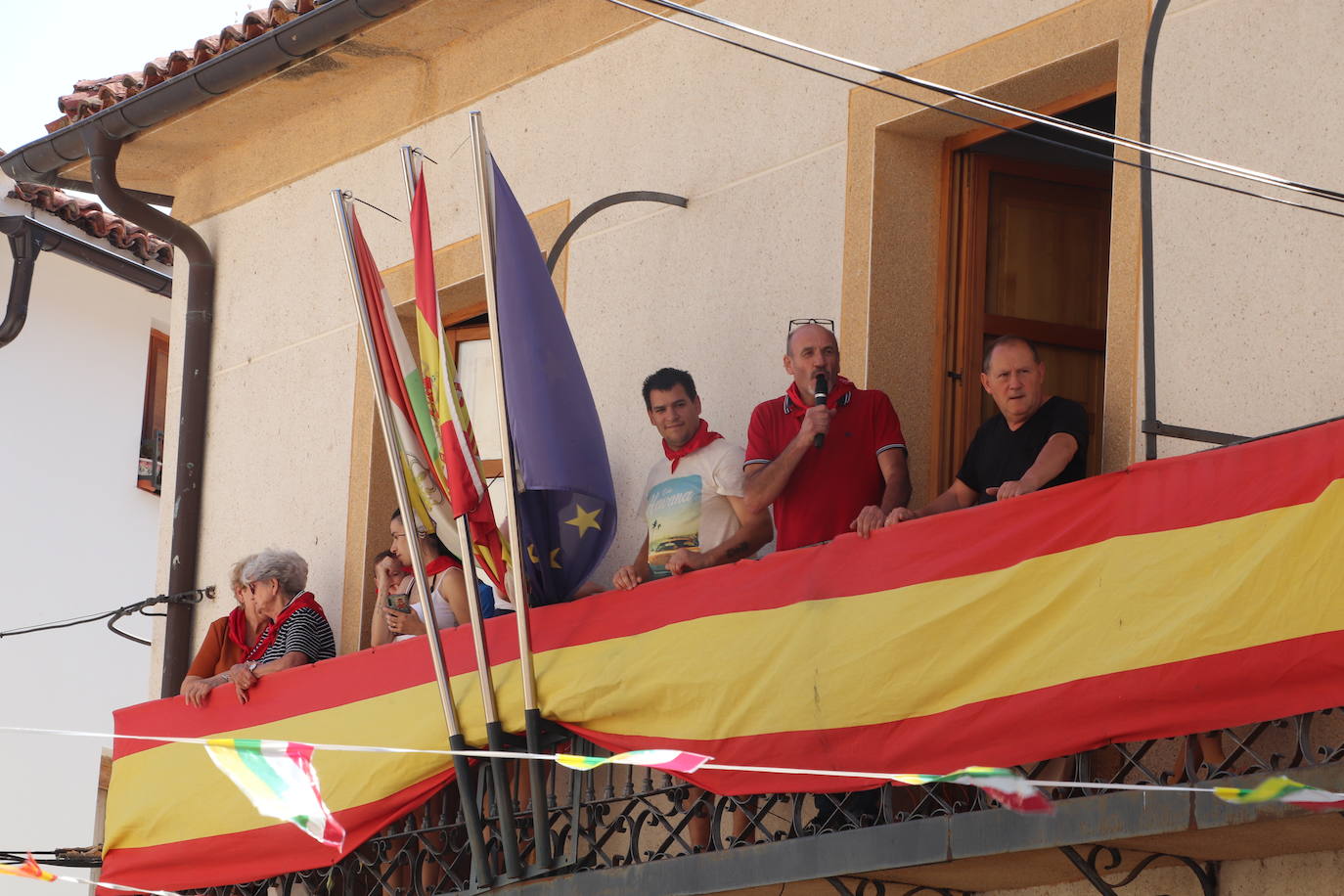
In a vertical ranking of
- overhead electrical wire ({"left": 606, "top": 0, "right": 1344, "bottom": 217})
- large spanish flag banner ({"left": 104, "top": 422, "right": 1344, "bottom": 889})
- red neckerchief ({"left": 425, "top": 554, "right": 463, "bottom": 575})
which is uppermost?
overhead electrical wire ({"left": 606, "top": 0, "right": 1344, "bottom": 217})

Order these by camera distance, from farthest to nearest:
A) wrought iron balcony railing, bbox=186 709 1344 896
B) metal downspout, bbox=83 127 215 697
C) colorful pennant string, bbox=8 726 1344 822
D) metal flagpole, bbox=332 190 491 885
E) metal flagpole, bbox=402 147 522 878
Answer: metal downspout, bbox=83 127 215 697 < metal flagpole, bbox=332 190 491 885 < metal flagpole, bbox=402 147 522 878 < wrought iron balcony railing, bbox=186 709 1344 896 < colorful pennant string, bbox=8 726 1344 822

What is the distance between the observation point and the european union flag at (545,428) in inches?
303

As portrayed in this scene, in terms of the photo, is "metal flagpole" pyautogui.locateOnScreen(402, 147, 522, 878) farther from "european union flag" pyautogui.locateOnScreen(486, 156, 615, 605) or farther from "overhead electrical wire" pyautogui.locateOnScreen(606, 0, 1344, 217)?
"overhead electrical wire" pyautogui.locateOnScreen(606, 0, 1344, 217)

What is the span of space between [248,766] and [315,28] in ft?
12.7

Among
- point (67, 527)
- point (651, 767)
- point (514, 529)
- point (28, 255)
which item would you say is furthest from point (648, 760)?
point (67, 527)

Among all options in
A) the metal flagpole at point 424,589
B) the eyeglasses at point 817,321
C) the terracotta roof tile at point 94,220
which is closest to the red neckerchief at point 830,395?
the eyeglasses at point 817,321

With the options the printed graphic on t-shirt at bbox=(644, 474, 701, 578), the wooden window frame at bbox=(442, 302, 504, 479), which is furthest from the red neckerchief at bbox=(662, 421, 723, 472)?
the wooden window frame at bbox=(442, 302, 504, 479)

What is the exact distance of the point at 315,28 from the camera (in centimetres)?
993

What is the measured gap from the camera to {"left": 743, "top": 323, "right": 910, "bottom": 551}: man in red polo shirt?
289 inches

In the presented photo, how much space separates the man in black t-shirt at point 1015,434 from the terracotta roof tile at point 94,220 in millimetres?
9086

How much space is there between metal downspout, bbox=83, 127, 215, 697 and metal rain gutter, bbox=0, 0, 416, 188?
185 millimetres

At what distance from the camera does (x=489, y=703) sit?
771 cm

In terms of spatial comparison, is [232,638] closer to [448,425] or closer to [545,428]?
[448,425]

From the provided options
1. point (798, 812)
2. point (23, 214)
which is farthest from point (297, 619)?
point (23, 214)
